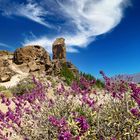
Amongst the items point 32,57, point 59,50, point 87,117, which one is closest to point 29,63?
point 32,57

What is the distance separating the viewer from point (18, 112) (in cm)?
772

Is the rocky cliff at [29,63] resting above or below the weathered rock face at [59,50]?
below

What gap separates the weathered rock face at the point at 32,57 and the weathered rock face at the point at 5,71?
1491 mm

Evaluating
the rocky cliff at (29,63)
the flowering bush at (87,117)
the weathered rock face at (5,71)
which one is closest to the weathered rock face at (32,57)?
the rocky cliff at (29,63)

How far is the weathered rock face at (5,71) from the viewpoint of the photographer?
34.6 meters

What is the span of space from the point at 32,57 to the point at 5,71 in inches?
139

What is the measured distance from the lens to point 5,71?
3600cm

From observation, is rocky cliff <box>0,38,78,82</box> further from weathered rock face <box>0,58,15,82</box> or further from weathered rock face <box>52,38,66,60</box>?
weathered rock face <box>52,38,66,60</box>

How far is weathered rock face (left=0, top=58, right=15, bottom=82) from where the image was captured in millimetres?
34597

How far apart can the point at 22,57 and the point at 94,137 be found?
108ft

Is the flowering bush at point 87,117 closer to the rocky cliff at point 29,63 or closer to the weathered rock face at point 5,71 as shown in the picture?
the weathered rock face at point 5,71

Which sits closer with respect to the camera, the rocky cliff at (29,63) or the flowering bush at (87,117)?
the flowering bush at (87,117)

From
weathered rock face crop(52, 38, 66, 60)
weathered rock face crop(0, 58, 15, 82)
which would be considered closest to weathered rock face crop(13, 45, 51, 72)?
weathered rock face crop(0, 58, 15, 82)

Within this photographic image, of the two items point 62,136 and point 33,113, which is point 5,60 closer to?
point 33,113
